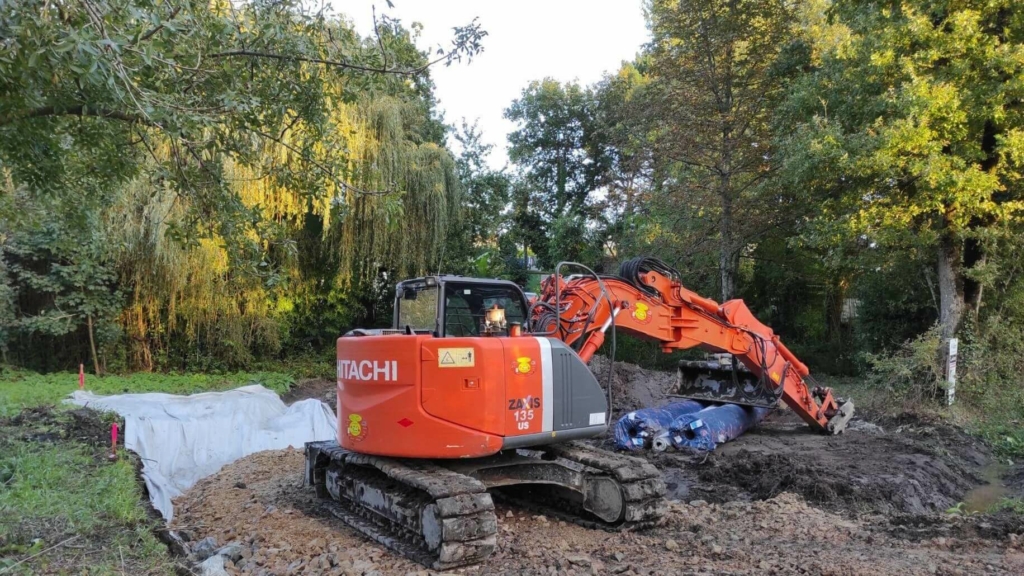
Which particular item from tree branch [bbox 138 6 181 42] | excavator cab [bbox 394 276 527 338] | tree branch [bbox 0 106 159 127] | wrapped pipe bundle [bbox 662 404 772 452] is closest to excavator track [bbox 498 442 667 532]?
excavator cab [bbox 394 276 527 338]

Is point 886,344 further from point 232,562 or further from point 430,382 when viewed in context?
point 232,562

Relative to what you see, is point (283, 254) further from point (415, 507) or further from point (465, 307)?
point (415, 507)

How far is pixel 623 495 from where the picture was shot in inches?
206

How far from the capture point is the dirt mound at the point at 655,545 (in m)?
4.40

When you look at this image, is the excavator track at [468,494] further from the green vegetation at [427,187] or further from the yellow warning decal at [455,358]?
the green vegetation at [427,187]

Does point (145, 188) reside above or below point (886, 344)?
above

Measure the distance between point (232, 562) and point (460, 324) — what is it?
2.36 meters

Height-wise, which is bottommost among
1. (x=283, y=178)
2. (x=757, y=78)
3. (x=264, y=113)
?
(x=283, y=178)

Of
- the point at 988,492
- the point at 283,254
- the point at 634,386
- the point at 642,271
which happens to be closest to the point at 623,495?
the point at 642,271

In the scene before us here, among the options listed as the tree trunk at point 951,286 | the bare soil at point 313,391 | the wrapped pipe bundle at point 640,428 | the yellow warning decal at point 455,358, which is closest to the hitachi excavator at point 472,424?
the yellow warning decal at point 455,358

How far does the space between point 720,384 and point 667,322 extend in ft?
10.6

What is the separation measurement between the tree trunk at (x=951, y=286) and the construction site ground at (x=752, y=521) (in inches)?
114

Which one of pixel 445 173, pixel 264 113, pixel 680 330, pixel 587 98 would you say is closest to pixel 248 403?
pixel 264 113

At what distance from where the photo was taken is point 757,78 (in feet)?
48.6
